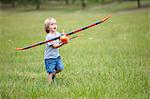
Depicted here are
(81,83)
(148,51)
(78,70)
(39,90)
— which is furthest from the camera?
(148,51)

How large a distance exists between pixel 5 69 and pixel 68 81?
2403mm

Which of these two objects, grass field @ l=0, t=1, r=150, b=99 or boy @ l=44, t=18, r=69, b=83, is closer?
grass field @ l=0, t=1, r=150, b=99

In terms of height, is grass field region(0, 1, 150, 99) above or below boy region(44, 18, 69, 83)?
below

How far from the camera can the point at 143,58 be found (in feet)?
33.0

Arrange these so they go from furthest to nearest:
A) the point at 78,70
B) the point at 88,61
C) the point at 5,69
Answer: the point at 88,61 < the point at 5,69 < the point at 78,70

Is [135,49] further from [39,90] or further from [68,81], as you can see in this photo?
[39,90]

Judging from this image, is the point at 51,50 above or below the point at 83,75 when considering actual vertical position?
above

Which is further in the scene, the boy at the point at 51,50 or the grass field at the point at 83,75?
the boy at the point at 51,50

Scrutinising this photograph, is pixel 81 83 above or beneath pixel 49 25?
A: beneath

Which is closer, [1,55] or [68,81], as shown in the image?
[68,81]

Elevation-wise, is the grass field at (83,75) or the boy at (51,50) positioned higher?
the boy at (51,50)

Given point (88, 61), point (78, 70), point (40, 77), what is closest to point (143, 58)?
point (88, 61)

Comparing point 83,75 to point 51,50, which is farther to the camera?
point 83,75

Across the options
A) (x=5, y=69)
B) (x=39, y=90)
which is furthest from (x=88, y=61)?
(x=39, y=90)
